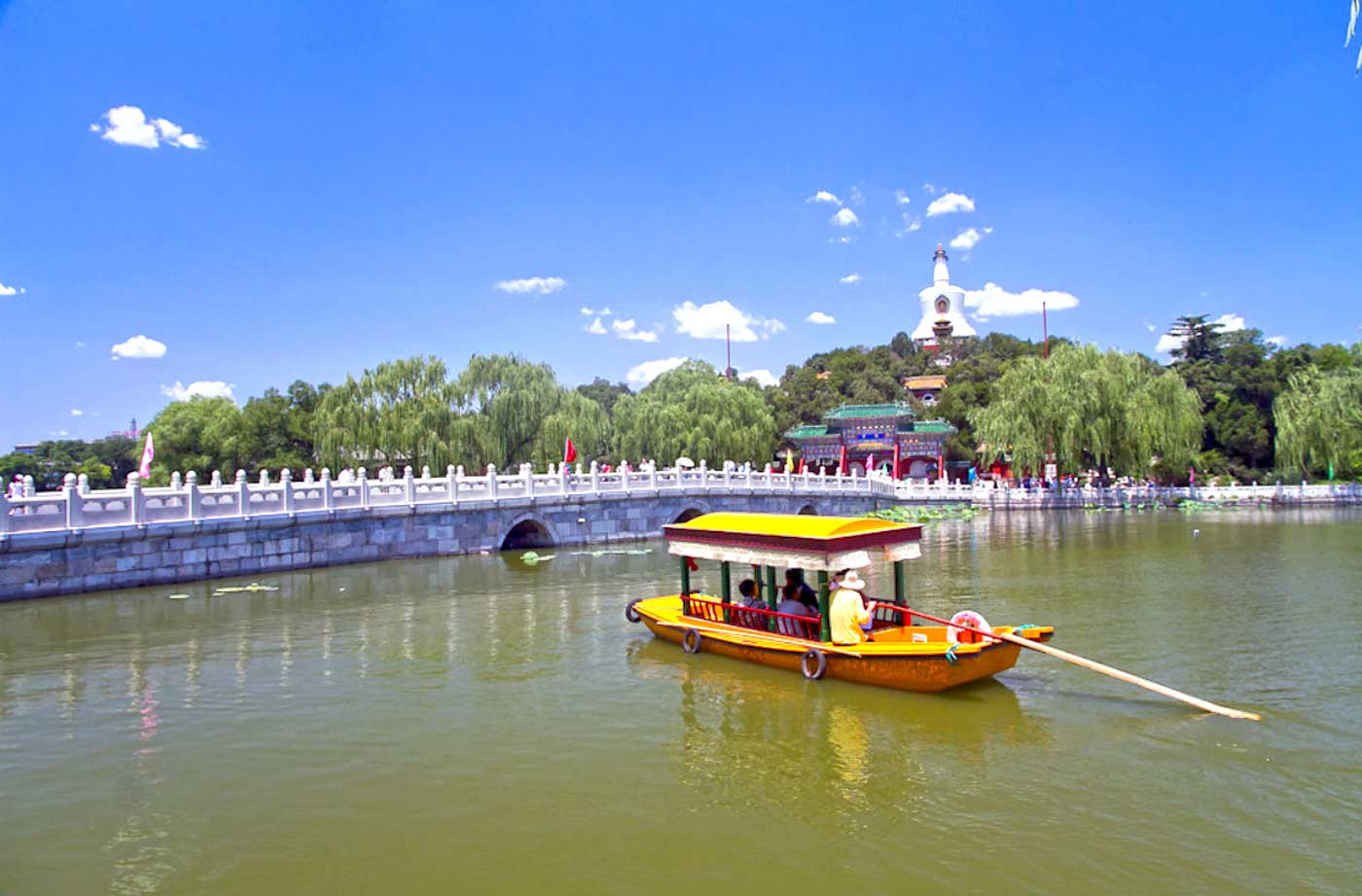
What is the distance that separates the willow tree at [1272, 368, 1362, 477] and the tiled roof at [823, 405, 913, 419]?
48.8 ft

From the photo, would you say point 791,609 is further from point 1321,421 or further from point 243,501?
point 1321,421

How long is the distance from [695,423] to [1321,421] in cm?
2143

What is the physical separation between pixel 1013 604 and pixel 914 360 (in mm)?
44283

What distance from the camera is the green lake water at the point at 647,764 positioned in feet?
17.1

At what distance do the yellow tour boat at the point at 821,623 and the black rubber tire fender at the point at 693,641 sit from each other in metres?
0.01

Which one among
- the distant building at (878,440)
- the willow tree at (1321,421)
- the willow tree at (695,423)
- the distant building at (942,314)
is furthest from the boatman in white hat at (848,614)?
the distant building at (942,314)

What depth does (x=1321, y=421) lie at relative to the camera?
3003 centimetres

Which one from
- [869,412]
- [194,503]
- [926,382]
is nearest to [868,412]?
[869,412]

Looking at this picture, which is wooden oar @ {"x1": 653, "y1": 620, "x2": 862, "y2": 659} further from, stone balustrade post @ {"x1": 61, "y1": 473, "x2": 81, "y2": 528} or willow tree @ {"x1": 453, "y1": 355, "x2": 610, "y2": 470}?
willow tree @ {"x1": 453, "y1": 355, "x2": 610, "y2": 470}

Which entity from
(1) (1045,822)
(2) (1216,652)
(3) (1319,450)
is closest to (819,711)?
(1) (1045,822)

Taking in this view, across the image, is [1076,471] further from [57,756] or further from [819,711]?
[57,756]

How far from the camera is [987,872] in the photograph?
507 centimetres

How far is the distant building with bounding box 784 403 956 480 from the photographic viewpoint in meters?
41.9

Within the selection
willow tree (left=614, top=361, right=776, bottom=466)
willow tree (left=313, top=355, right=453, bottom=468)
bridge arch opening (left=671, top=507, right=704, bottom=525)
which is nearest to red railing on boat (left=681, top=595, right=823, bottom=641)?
bridge arch opening (left=671, top=507, right=704, bottom=525)
